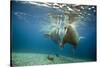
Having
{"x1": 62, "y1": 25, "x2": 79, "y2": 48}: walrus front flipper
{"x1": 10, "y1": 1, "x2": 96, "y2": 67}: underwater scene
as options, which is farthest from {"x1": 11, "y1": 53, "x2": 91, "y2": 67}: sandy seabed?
{"x1": 62, "y1": 25, "x2": 79, "y2": 48}: walrus front flipper

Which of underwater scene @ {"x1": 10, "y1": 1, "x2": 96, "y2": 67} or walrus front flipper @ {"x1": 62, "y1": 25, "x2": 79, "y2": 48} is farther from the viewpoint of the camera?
walrus front flipper @ {"x1": 62, "y1": 25, "x2": 79, "y2": 48}

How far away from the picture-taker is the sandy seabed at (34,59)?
197 centimetres

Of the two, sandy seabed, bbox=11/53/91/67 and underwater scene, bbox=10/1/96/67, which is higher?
underwater scene, bbox=10/1/96/67

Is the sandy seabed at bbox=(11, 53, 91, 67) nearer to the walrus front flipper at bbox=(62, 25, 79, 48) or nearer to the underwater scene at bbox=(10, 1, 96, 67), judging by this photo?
the underwater scene at bbox=(10, 1, 96, 67)

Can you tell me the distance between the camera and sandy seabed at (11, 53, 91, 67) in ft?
6.45

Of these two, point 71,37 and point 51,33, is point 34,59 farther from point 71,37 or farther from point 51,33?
point 71,37

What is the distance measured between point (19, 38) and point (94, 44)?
1017 millimetres

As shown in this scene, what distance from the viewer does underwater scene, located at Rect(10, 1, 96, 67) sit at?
1978mm

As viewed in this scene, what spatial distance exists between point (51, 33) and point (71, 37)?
275 millimetres

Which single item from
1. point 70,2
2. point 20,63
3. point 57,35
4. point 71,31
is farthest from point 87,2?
point 20,63

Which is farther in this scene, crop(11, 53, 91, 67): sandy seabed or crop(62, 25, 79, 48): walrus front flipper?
crop(62, 25, 79, 48): walrus front flipper

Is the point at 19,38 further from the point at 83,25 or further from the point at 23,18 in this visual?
the point at 83,25

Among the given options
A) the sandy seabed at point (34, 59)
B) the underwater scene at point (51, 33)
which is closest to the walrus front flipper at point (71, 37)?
the underwater scene at point (51, 33)
